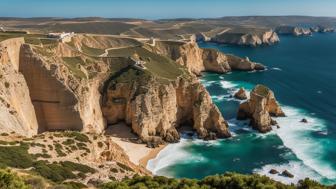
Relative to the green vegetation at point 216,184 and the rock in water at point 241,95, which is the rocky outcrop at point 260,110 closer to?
the rock in water at point 241,95

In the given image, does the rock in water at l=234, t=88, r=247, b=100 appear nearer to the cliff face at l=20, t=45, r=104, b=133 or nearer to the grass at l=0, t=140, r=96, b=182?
the cliff face at l=20, t=45, r=104, b=133

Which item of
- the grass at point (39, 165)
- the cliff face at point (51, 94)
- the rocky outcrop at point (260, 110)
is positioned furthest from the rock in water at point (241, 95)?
the grass at point (39, 165)

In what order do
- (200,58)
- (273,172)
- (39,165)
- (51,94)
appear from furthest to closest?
(200,58), (51,94), (273,172), (39,165)

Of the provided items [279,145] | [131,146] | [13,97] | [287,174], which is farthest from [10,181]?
[279,145]

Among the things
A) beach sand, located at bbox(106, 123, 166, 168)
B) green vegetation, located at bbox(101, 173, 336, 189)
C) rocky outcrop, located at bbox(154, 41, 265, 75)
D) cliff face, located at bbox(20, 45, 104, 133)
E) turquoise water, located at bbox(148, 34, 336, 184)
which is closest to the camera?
green vegetation, located at bbox(101, 173, 336, 189)

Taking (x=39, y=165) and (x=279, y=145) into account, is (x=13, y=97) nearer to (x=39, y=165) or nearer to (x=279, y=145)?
(x=39, y=165)

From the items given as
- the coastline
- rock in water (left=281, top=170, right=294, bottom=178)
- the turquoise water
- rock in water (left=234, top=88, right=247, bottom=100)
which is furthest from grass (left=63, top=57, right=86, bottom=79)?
rock in water (left=234, top=88, right=247, bottom=100)
